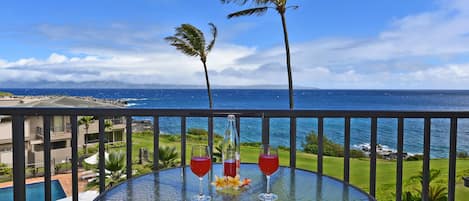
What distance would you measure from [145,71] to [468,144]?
18.5m

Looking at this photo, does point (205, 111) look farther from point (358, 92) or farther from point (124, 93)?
point (358, 92)

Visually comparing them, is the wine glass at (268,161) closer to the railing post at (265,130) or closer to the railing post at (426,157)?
the railing post at (265,130)

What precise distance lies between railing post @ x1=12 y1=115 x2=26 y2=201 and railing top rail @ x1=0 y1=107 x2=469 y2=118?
3.0 inches

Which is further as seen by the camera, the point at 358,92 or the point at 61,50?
the point at 358,92

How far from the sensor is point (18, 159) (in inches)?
80.2

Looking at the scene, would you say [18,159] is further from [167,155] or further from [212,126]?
[212,126]

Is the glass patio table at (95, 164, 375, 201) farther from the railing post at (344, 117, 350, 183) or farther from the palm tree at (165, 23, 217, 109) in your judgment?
the palm tree at (165, 23, 217, 109)

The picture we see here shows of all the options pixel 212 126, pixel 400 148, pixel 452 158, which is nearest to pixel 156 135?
pixel 212 126

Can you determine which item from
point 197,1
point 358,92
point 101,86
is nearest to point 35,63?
point 101,86

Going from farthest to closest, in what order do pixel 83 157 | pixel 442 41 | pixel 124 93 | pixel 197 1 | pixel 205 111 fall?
pixel 124 93
pixel 442 41
pixel 197 1
pixel 83 157
pixel 205 111

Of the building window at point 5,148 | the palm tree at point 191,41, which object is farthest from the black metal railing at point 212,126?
the palm tree at point 191,41

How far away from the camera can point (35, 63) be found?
19.9m

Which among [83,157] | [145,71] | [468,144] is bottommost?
[83,157]

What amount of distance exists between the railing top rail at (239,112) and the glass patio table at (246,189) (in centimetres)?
53
